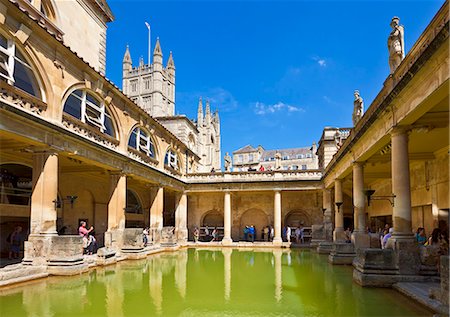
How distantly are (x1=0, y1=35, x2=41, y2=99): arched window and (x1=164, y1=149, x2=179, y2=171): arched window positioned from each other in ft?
43.8

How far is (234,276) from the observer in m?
12.2

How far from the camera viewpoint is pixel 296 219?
30.8 metres

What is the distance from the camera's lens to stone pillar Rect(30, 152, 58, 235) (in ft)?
39.3

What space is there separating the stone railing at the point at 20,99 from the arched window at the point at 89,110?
62.5 inches

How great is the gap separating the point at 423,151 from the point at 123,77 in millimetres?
78401

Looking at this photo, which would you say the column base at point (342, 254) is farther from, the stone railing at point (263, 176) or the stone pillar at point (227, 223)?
the stone pillar at point (227, 223)

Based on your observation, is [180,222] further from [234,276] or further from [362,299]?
[362,299]

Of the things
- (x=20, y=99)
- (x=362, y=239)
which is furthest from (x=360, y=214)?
(x=20, y=99)

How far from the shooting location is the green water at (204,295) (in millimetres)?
7344

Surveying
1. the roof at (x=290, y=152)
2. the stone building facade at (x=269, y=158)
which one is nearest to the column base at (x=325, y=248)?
the stone building facade at (x=269, y=158)

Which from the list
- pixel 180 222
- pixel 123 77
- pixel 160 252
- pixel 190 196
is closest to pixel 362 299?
pixel 160 252

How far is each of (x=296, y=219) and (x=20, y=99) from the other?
79.6 feet

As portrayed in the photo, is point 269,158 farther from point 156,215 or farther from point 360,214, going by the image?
point 360,214

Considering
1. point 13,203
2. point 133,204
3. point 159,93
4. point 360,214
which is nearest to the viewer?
point 360,214
